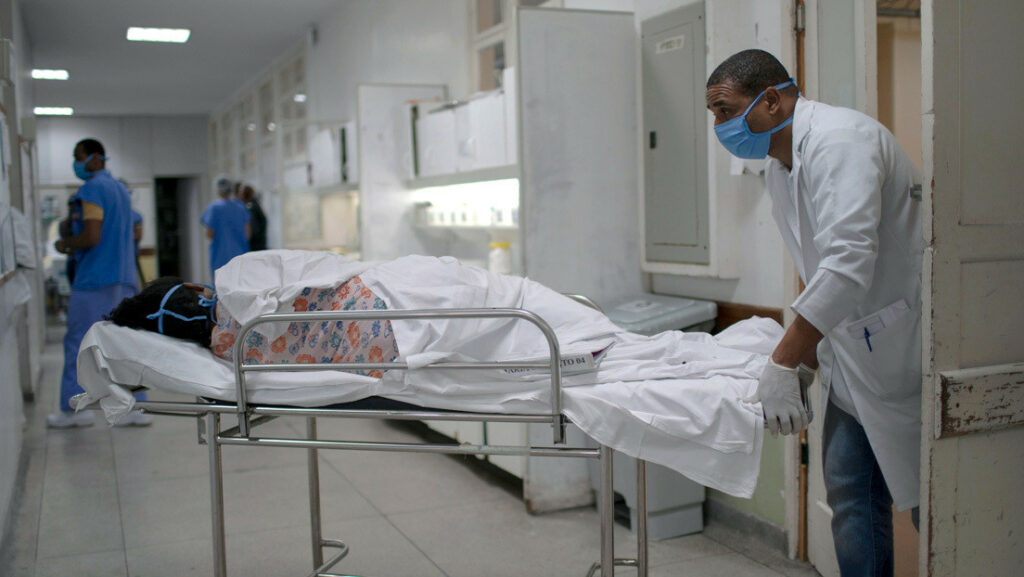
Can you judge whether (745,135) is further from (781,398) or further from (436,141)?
(436,141)

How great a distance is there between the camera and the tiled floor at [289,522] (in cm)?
280

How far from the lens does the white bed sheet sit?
5.56ft

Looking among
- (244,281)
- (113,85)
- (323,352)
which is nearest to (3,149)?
(244,281)

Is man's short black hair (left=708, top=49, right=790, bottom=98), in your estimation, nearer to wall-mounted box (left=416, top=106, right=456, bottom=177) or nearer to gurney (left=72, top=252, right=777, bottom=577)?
gurney (left=72, top=252, right=777, bottom=577)

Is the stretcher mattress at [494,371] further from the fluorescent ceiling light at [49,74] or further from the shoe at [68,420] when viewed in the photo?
the fluorescent ceiling light at [49,74]

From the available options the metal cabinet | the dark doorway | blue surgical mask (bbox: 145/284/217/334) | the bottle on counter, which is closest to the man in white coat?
the metal cabinet

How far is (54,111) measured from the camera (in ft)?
40.0

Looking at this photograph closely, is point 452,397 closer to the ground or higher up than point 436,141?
closer to the ground

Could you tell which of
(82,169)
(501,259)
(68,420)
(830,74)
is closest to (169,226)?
(68,420)

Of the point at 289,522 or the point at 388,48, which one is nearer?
the point at 289,522

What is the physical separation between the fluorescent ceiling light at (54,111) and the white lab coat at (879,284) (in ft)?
40.5

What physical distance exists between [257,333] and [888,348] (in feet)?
4.77

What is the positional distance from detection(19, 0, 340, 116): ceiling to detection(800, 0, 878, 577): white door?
4819 mm

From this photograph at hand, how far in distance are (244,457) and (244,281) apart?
2176 millimetres
